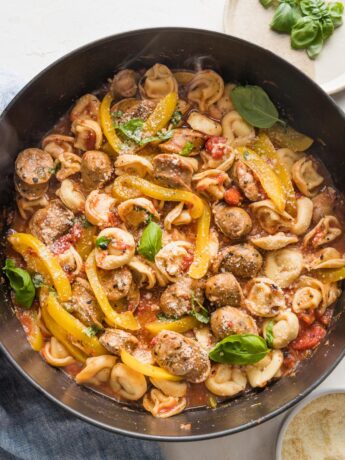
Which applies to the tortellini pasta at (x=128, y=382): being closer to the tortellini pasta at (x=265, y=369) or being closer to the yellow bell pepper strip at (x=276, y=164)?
the tortellini pasta at (x=265, y=369)

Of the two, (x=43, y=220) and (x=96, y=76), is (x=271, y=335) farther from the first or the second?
(x=96, y=76)

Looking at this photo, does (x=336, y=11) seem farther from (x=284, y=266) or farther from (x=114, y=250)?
(x=114, y=250)

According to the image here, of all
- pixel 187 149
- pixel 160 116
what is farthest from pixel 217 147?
pixel 160 116

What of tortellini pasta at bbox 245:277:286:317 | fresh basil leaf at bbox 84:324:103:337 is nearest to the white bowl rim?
tortellini pasta at bbox 245:277:286:317

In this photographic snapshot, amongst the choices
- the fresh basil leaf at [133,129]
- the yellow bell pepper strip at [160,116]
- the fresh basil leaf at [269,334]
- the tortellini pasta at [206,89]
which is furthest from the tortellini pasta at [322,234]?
the fresh basil leaf at [133,129]

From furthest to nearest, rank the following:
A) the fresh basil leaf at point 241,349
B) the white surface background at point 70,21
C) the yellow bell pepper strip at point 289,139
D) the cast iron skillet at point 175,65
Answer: the white surface background at point 70,21 < the yellow bell pepper strip at point 289,139 < the cast iron skillet at point 175,65 < the fresh basil leaf at point 241,349

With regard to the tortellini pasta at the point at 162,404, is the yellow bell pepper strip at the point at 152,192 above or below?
above

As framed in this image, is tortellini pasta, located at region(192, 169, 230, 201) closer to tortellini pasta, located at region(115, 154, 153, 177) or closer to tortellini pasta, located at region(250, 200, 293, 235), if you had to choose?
tortellini pasta, located at region(250, 200, 293, 235)

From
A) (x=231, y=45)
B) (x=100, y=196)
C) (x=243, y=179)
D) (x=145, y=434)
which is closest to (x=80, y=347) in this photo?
(x=145, y=434)
